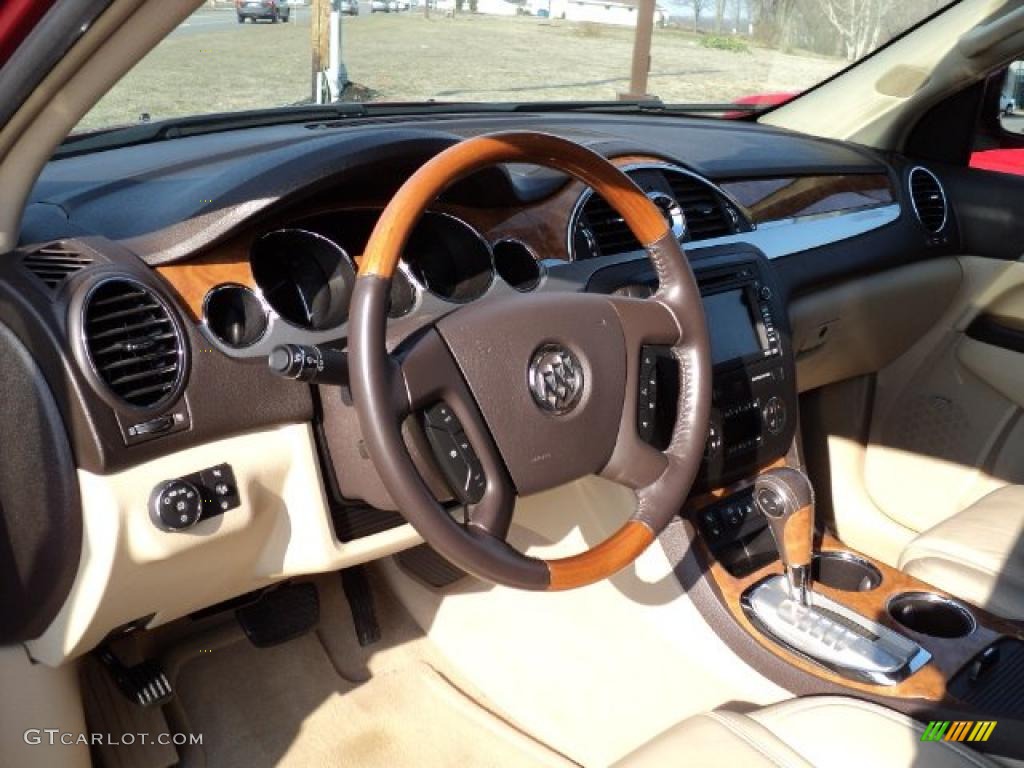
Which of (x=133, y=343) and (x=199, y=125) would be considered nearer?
(x=133, y=343)

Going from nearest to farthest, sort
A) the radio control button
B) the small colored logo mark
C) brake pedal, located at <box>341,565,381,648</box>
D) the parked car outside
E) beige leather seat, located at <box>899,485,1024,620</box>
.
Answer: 1. the small colored logo mark
2. beige leather seat, located at <box>899,485,1024,620</box>
3. the radio control button
4. brake pedal, located at <box>341,565,381,648</box>
5. the parked car outside

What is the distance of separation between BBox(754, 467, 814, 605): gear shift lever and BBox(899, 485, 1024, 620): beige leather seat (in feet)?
1.09

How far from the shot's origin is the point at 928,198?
10.3 feet

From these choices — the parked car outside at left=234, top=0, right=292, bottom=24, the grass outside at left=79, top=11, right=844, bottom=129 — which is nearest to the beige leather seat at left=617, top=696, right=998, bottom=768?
the grass outside at left=79, top=11, right=844, bottom=129

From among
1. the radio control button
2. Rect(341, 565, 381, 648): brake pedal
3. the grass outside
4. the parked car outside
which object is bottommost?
Rect(341, 565, 381, 648): brake pedal

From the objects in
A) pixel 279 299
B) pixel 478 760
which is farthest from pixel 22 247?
pixel 478 760

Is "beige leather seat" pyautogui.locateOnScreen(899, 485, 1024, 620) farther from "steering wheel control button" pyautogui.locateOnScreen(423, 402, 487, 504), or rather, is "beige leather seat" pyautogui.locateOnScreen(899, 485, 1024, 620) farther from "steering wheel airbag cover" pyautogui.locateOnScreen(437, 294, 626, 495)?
"steering wheel control button" pyautogui.locateOnScreen(423, 402, 487, 504)

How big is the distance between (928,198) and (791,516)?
1447 mm

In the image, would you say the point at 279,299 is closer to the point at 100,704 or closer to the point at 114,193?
the point at 114,193

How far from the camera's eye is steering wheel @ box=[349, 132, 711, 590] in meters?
1.40

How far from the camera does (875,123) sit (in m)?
3.22

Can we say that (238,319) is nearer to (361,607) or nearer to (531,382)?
(531,382)

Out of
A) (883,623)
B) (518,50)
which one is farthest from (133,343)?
(518,50)

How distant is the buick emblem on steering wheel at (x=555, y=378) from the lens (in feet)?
5.26
